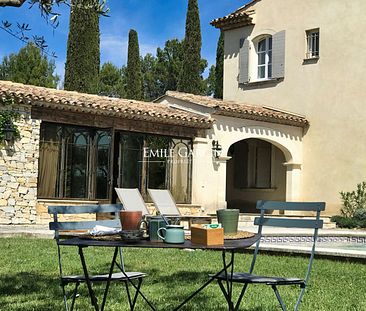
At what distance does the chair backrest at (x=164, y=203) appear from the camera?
12383 millimetres

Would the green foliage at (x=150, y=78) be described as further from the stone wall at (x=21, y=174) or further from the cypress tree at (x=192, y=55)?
the stone wall at (x=21, y=174)

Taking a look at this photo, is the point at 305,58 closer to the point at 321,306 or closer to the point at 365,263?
the point at 365,263

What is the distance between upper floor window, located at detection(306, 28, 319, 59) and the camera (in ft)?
57.2

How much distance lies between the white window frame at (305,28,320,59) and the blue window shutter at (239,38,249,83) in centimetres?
208

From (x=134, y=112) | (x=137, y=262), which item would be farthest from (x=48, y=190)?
(x=137, y=262)

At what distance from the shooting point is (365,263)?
7699 mm

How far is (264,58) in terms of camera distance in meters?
18.9

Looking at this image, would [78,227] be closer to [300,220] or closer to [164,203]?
[300,220]

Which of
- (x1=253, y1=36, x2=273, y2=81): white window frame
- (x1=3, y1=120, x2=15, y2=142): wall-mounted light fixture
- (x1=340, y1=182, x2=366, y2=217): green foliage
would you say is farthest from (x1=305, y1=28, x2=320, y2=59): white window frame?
(x1=3, y1=120, x2=15, y2=142): wall-mounted light fixture

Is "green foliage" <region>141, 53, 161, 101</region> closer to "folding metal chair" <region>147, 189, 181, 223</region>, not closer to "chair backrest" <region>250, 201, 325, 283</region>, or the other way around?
"folding metal chair" <region>147, 189, 181, 223</region>

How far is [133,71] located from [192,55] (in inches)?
165

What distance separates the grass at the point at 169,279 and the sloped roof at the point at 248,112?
7192 mm

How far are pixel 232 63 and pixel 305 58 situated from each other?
286 cm

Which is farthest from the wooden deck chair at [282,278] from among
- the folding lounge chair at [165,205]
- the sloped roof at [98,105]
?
the sloped roof at [98,105]
